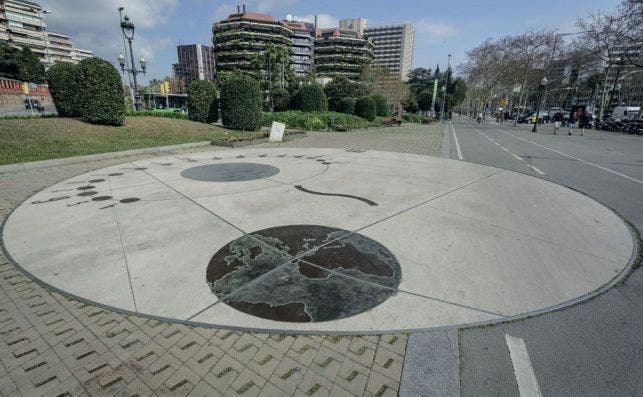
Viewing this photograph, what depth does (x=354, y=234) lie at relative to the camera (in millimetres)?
4559

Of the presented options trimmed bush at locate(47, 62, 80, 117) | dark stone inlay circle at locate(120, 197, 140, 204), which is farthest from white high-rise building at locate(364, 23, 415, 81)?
dark stone inlay circle at locate(120, 197, 140, 204)

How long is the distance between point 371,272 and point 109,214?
4.62 meters

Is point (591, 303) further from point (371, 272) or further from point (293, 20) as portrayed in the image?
point (293, 20)

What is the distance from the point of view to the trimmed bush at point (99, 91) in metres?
13.5

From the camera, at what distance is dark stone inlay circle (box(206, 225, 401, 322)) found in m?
2.91

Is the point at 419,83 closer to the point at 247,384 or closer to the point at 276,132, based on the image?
the point at 276,132

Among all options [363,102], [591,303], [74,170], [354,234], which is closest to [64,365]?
[354,234]

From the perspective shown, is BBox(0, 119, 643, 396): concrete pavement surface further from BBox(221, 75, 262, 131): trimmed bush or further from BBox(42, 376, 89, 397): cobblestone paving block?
BBox(221, 75, 262, 131): trimmed bush

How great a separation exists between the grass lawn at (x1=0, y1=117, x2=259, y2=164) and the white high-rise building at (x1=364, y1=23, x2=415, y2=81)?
Result: 180295 millimetres

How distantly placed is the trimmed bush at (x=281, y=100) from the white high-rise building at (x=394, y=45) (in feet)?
496

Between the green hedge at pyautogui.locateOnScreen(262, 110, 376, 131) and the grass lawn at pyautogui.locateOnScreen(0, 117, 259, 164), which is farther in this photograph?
the green hedge at pyautogui.locateOnScreen(262, 110, 376, 131)

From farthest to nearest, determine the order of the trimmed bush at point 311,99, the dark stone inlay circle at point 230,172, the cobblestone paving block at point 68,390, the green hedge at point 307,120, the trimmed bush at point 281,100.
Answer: the trimmed bush at point 281,100 < the trimmed bush at point 311,99 < the green hedge at point 307,120 < the dark stone inlay circle at point 230,172 < the cobblestone paving block at point 68,390

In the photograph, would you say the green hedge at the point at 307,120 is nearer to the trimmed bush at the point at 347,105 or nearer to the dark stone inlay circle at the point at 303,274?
the trimmed bush at the point at 347,105

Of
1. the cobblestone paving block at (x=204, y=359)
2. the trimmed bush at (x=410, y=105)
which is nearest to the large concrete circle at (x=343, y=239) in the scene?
the cobblestone paving block at (x=204, y=359)
